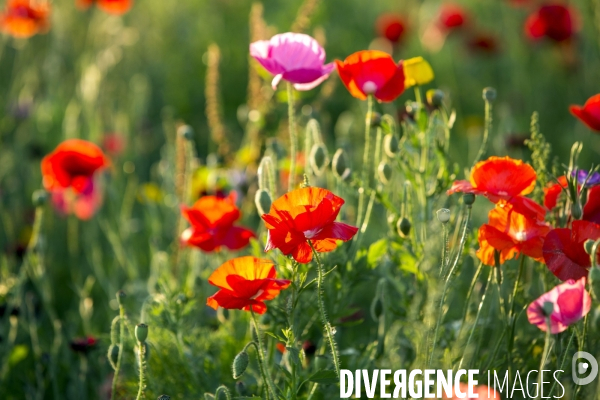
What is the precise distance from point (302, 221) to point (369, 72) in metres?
0.51

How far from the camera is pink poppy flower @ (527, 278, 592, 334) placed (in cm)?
139

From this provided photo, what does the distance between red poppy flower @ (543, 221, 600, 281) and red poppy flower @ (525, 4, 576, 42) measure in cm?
298

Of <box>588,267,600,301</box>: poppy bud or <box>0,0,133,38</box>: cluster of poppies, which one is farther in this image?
<box>0,0,133,38</box>: cluster of poppies

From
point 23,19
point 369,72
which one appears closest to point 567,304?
point 369,72

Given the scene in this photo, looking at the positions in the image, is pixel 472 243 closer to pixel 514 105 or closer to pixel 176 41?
pixel 514 105

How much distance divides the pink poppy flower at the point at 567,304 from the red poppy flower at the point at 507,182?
0.20 meters

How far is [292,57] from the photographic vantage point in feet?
5.88

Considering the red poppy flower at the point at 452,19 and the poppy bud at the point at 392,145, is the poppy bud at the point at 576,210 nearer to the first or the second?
the poppy bud at the point at 392,145

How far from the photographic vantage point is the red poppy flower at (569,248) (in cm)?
153

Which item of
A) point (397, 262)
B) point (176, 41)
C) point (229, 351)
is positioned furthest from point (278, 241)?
point (176, 41)

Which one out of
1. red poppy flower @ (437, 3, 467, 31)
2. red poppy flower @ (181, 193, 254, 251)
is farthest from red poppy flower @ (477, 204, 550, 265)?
red poppy flower @ (437, 3, 467, 31)

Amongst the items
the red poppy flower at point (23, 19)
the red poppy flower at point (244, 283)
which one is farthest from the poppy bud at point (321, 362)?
the red poppy flower at point (23, 19)

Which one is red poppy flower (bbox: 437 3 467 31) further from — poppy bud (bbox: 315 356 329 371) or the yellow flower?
poppy bud (bbox: 315 356 329 371)

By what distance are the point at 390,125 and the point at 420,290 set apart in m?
0.41
